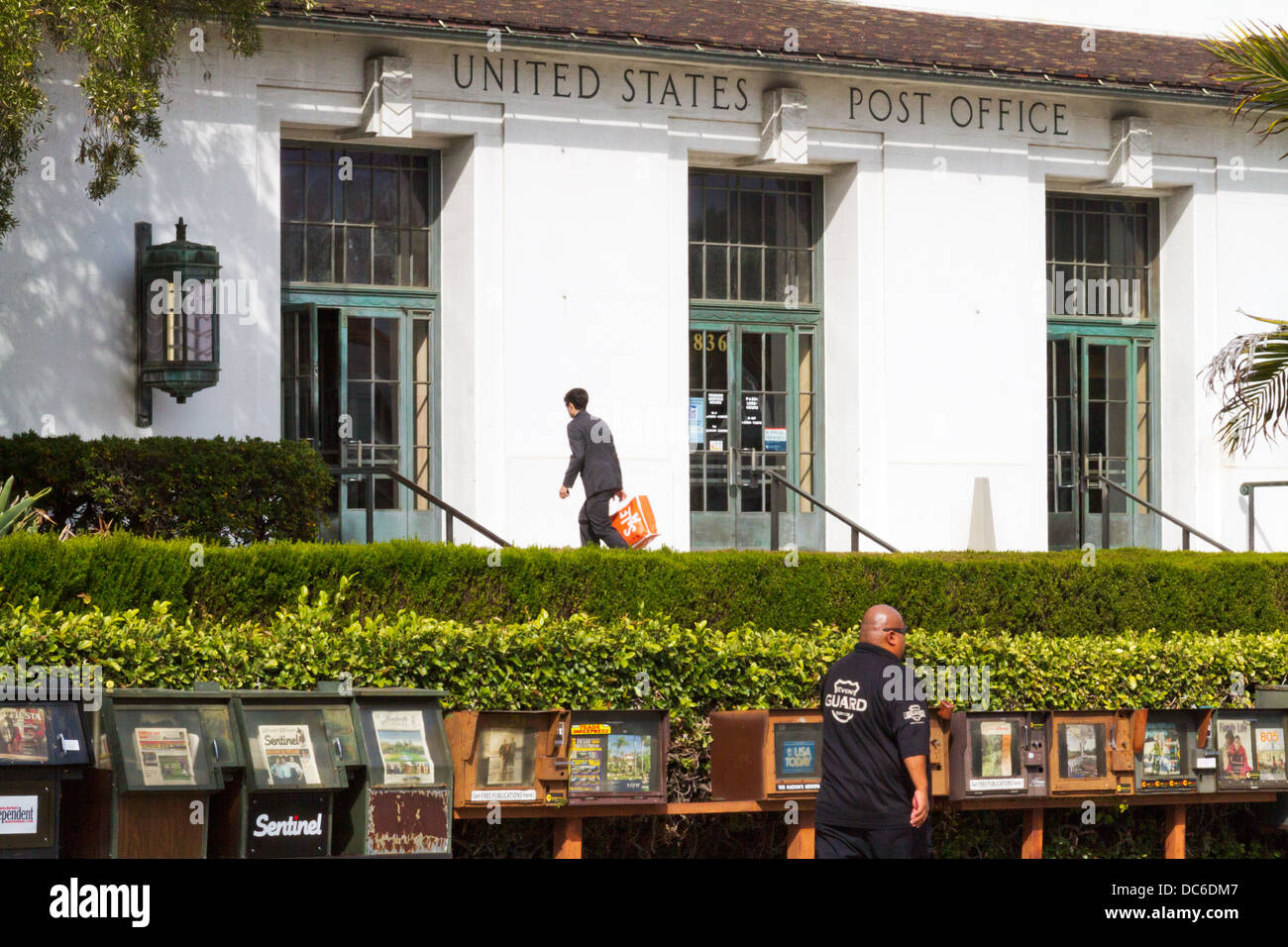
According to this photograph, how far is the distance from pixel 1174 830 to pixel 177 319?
869 centimetres

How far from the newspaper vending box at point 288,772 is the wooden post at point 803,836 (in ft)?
9.30

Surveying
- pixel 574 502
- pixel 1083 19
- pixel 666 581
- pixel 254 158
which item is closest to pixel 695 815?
pixel 666 581

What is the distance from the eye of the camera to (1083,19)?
821 inches

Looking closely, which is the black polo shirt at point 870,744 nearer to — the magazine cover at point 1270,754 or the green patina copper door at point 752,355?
the magazine cover at point 1270,754

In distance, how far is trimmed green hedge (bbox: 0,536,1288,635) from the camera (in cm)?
1002

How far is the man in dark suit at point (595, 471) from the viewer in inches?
578

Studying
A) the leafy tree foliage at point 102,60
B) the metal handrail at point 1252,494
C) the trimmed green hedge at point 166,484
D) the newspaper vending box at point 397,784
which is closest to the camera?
the newspaper vending box at point 397,784

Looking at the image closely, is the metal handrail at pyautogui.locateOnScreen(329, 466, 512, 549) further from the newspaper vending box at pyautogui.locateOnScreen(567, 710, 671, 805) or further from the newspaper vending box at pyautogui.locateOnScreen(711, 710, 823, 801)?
the newspaper vending box at pyautogui.locateOnScreen(567, 710, 671, 805)

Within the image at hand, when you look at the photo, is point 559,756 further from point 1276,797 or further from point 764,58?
point 764,58

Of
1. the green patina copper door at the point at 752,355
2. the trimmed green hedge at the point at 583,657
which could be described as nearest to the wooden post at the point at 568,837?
the trimmed green hedge at the point at 583,657

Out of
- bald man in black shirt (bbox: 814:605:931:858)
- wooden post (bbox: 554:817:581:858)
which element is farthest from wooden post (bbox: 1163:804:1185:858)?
wooden post (bbox: 554:817:581:858)

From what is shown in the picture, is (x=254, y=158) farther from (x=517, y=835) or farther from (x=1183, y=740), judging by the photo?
(x=1183, y=740)

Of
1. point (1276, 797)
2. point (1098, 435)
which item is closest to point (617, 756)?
point (1276, 797)
